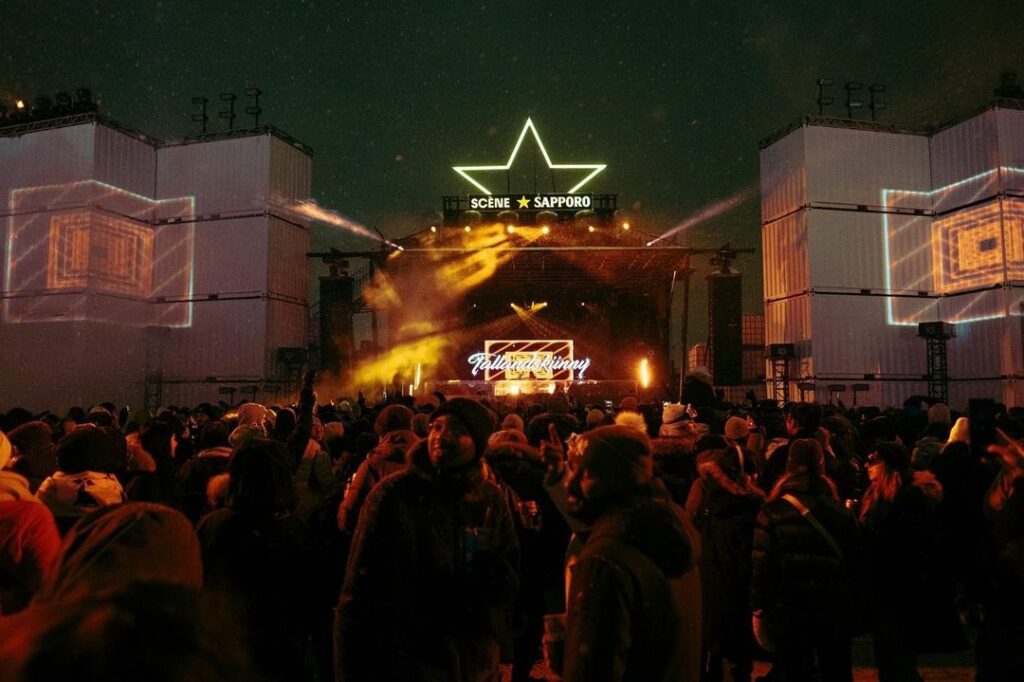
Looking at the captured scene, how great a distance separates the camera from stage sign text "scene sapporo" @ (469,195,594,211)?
30.2 m

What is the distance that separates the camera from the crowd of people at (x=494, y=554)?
1.23 m

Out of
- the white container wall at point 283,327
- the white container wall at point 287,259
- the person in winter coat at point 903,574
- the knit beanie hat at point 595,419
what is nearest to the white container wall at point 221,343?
the white container wall at point 283,327

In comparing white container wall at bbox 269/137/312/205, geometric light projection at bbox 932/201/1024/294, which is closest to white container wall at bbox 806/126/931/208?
geometric light projection at bbox 932/201/1024/294

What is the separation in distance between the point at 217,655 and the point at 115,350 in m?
27.5

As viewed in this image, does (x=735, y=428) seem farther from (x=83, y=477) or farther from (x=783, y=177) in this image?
(x=783, y=177)

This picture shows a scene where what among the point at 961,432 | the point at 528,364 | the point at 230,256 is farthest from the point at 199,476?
the point at 230,256

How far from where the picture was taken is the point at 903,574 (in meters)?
4.16

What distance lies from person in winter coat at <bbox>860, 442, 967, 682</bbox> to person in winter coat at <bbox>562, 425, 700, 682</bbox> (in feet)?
8.91

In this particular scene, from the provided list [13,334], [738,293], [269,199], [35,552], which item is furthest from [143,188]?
[35,552]

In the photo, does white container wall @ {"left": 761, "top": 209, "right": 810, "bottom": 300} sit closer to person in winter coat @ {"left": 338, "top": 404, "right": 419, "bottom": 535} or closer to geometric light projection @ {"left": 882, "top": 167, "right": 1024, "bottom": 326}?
geometric light projection @ {"left": 882, "top": 167, "right": 1024, "bottom": 326}

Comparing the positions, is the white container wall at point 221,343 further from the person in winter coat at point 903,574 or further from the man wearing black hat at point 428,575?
the man wearing black hat at point 428,575

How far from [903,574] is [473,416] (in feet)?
9.76

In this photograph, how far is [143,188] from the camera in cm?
2691

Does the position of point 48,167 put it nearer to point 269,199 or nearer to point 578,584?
point 269,199
